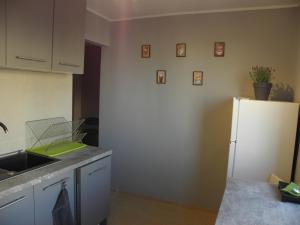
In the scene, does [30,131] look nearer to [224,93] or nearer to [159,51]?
[159,51]

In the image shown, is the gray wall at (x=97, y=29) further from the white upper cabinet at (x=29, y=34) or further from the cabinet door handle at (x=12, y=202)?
the cabinet door handle at (x=12, y=202)

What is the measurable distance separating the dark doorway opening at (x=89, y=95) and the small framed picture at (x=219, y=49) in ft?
8.15

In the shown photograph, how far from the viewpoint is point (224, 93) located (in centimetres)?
291

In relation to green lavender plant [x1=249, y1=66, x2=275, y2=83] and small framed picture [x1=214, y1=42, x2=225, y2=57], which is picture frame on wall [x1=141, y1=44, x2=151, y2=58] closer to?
small framed picture [x1=214, y1=42, x2=225, y2=57]

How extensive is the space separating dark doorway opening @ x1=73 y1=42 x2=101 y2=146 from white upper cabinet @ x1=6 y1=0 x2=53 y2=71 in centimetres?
282

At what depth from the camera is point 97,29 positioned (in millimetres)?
3131

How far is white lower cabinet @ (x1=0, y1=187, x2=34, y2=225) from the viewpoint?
142 centimetres

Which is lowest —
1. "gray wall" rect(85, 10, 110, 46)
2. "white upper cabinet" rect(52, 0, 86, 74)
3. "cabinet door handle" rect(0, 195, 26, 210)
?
"cabinet door handle" rect(0, 195, 26, 210)

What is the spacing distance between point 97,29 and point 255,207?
2628 millimetres

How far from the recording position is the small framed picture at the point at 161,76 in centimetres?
314

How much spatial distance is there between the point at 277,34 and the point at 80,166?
234 centimetres

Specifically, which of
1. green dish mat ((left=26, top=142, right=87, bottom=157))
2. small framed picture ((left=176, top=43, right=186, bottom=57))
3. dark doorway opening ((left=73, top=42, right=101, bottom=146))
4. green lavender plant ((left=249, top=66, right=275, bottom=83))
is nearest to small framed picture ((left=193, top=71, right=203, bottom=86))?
small framed picture ((left=176, top=43, right=186, bottom=57))

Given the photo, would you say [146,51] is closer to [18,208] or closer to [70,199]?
[70,199]

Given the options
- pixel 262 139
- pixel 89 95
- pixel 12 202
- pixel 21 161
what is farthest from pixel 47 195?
pixel 89 95
